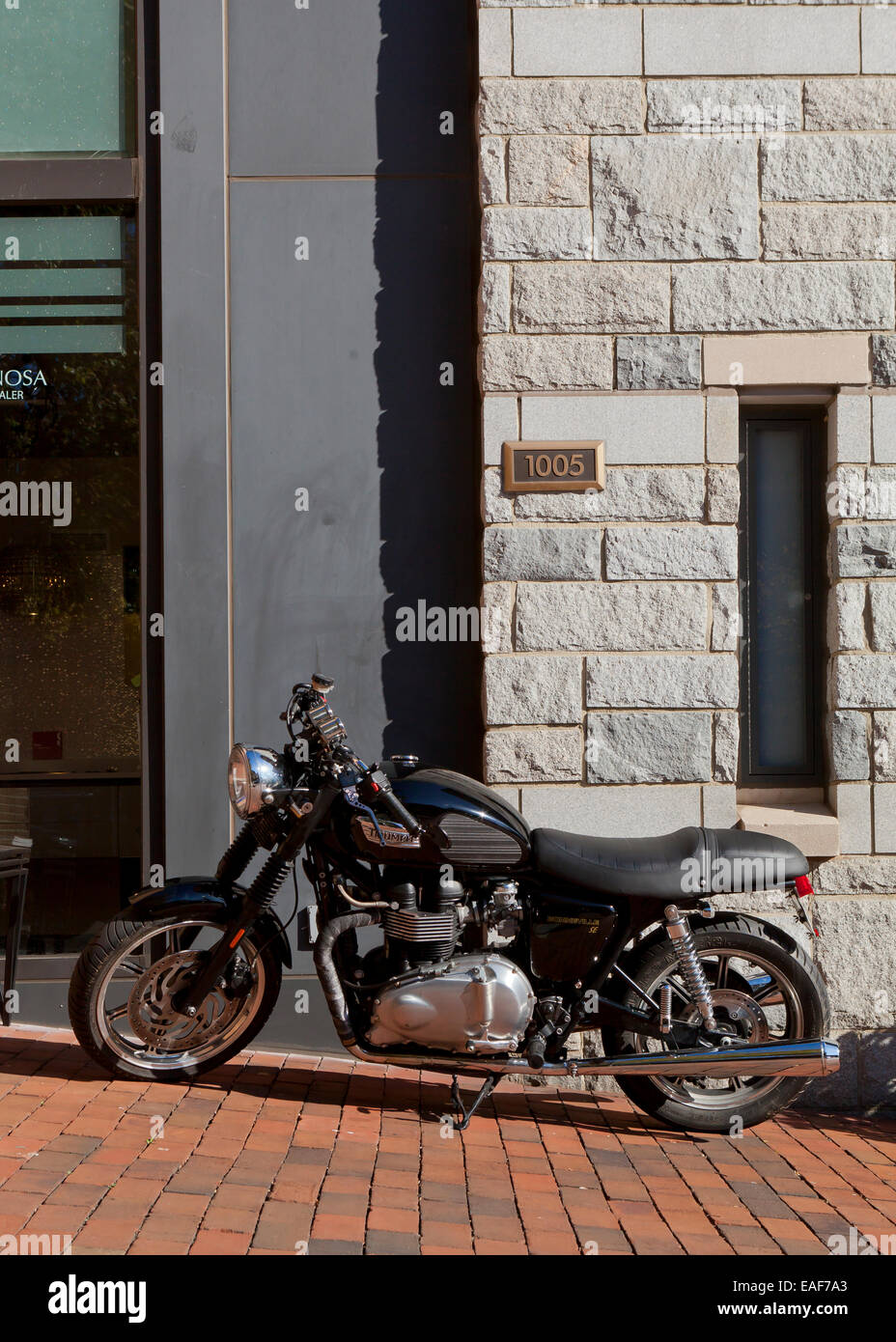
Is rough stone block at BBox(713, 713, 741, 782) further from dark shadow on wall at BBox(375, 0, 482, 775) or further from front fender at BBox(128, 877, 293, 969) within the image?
front fender at BBox(128, 877, 293, 969)

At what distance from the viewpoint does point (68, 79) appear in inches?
221

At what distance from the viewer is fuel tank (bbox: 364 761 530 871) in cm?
405

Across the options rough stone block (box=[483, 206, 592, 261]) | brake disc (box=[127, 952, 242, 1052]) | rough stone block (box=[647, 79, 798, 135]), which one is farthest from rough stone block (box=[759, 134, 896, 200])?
brake disc (box=[127, 952, 242, 1052])

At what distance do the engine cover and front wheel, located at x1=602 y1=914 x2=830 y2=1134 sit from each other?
0.44m

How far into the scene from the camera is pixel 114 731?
5645mm

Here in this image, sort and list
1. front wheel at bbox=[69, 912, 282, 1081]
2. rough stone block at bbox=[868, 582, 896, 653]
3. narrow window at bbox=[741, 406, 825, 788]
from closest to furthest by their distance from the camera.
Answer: front wheel at bbox=[69, 912, 282, 1081]
rough stone block at bbox=[868, 582, 896, 653]
narrow window at bbox=[741, 406, 825, 788]

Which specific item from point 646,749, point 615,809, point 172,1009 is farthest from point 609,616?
point 172,1009

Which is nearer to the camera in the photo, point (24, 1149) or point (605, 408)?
point (24, 1149)

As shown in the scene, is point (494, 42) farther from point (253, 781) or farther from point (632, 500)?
point (253, 781)

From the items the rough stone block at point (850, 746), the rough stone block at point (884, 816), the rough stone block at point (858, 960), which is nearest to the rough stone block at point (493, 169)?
the rough stone block at point (850, 746)

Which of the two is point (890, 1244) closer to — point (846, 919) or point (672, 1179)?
point (672, 1179)

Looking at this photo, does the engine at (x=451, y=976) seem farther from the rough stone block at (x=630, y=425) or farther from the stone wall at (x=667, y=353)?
the rough stone block at (x=630, y=425)
